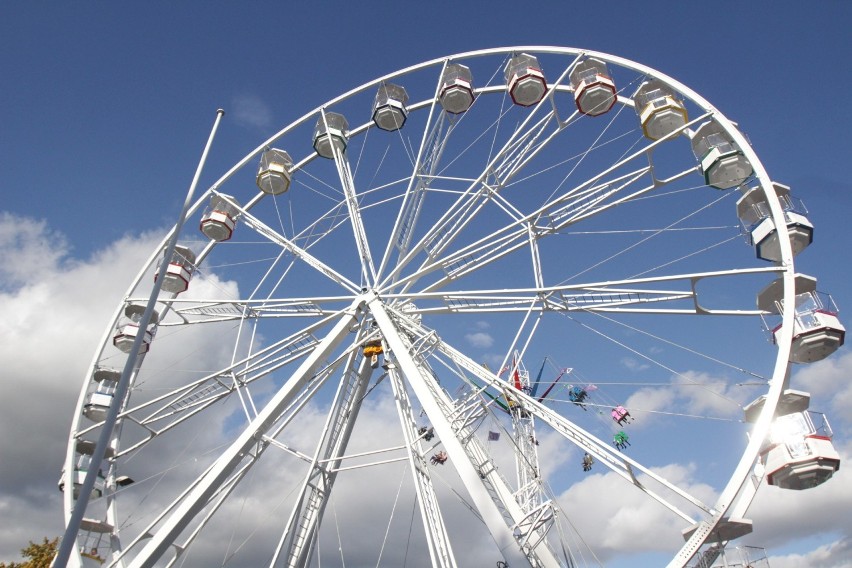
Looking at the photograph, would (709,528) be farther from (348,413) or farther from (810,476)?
(348,413)

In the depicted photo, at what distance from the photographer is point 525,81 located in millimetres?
16406

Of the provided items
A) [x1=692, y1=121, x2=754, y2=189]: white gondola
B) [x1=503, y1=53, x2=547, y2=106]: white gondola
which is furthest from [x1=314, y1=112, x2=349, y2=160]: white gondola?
[x1=692, y1=121, x2=754, y2=189]: white gondola

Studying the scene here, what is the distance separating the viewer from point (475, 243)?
47.9ft

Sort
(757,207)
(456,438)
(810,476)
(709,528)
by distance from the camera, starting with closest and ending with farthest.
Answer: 1. (709,528)
2. (810,476)
3. (456,438)
4. (757,207)

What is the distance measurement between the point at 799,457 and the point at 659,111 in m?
7.97

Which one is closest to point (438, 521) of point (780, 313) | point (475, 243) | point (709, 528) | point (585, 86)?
point (709, 528)

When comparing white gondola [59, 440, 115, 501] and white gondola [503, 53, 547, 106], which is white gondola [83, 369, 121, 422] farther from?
white gondola [503, 53, 547, 106]

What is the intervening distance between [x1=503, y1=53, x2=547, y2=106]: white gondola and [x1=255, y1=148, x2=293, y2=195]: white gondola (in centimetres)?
709

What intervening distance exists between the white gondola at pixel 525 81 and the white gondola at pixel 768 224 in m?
5.80

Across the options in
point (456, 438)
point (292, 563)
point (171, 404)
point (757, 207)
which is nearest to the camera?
point (456, 438)

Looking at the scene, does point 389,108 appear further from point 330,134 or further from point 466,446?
point 466,446

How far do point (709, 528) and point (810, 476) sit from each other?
2845mm

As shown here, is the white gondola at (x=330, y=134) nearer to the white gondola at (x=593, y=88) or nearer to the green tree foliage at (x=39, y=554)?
the white gondola at (x=593, y=88)

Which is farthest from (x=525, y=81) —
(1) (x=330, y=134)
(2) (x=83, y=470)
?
(2) (x=83, y=470)
